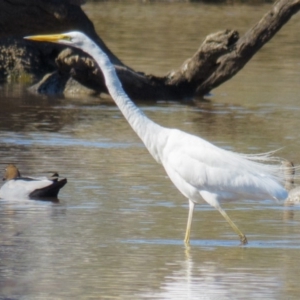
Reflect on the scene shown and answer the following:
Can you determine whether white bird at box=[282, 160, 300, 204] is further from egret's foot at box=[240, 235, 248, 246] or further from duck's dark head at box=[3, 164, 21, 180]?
duck's dark head at box=[3, 164, 21, 180]

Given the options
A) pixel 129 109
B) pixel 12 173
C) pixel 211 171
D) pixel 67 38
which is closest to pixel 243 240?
pixel 211 171

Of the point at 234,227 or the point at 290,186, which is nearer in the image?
the point at 234,227

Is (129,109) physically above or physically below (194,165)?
above

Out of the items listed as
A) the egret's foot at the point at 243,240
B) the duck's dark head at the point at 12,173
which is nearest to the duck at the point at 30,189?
the duck's dark head at the point at 12,173

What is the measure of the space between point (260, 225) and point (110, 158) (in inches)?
163

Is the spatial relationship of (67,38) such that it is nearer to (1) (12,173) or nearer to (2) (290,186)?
(1) (12,173)

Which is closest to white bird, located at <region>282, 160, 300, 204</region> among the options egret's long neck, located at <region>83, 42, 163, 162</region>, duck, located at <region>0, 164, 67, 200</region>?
egret's long neck, located at <region>83, 42, 163, 162</region>

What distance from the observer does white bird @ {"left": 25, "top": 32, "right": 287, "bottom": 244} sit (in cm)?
902

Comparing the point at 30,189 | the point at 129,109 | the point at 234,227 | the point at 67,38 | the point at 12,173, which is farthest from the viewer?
the point at 12,173

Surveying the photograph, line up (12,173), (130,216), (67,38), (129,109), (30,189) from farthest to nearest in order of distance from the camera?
(12,173) < (30,189) < (130,216) < (129,109) < (67,38)

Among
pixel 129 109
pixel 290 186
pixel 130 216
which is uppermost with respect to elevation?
pixel 129 109

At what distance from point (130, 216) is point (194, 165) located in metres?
1.43

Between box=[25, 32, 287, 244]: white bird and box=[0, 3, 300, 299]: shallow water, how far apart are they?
0.43m

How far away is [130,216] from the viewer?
10.2 m
